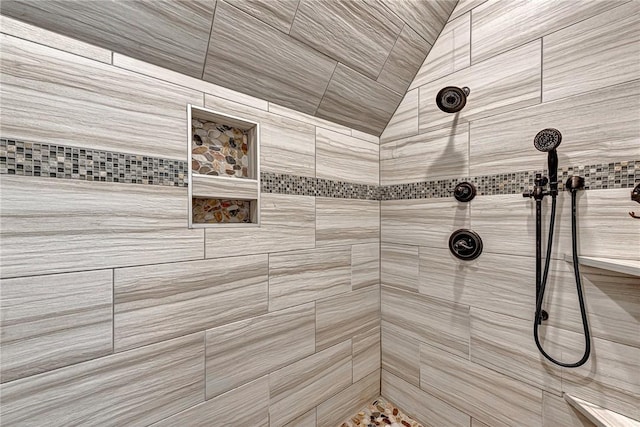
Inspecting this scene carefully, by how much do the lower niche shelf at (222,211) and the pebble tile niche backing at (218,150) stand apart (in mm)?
130

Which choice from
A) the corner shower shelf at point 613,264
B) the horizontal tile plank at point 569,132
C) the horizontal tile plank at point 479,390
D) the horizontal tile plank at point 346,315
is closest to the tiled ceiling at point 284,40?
the horizontal tile plank at point 569,132

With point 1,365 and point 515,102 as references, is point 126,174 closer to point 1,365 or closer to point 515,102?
point 1,365

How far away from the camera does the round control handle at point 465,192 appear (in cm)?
141

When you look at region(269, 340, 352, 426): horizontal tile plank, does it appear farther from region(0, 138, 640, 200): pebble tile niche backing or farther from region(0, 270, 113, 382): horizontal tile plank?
region(0, 138, 640, 200): pebble tile niche backing

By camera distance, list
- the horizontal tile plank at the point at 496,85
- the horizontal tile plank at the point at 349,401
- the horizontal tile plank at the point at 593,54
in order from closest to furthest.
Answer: the horizontal tile plank at the point at 593,54 < the horizontal tile plank at the point at 496,85 < the horizontal tile plank at the point at 349,401

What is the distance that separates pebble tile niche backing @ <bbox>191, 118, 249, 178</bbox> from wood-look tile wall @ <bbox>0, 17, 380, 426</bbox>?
0.35ft

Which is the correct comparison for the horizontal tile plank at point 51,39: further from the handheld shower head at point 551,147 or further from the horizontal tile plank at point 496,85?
the handheld shower head at point 551,147

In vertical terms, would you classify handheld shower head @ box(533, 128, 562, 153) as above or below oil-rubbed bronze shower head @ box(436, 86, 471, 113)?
below

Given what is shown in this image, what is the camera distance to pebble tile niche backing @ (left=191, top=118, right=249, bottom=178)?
47.0 inches

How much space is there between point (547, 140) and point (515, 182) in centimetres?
23

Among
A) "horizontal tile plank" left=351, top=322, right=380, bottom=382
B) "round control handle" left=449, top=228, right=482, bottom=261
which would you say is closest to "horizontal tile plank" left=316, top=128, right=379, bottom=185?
"round control handle" left=449, top=228, right=482, bottom=261

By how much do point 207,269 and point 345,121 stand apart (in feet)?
3.78

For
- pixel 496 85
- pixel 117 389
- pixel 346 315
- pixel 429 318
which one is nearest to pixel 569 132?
pixel 496 85

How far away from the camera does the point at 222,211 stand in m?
1.27
